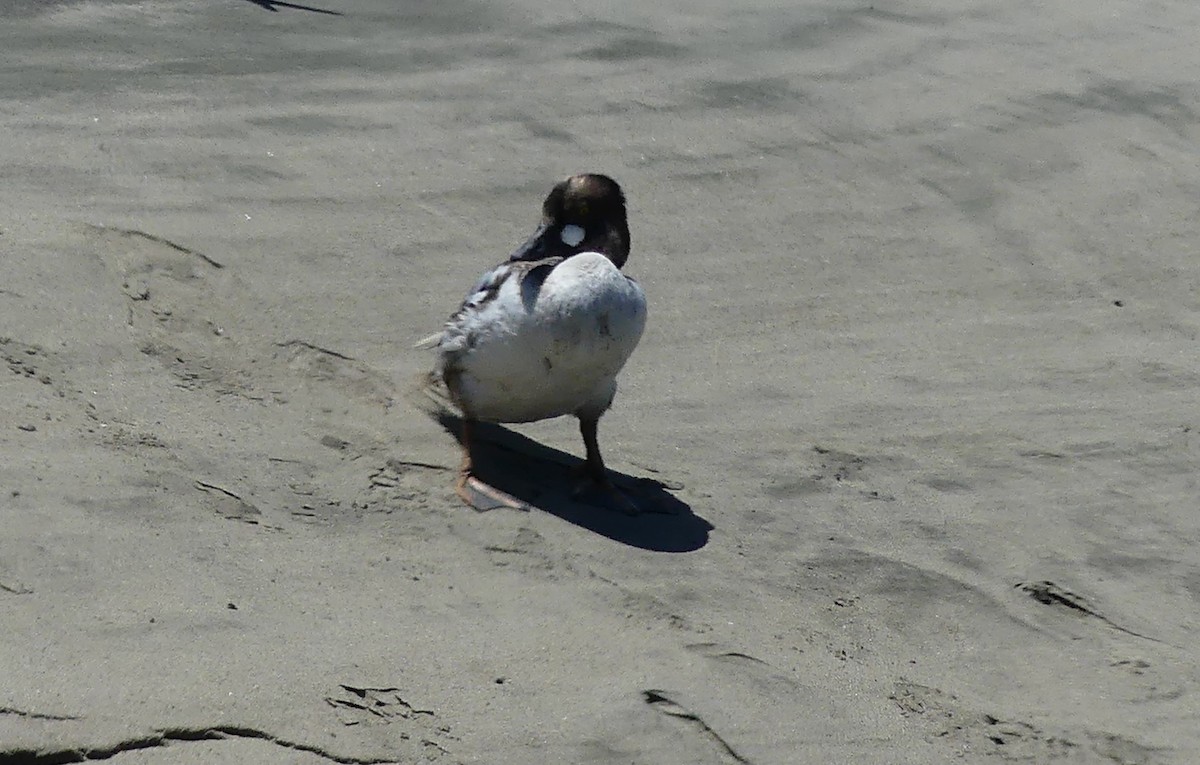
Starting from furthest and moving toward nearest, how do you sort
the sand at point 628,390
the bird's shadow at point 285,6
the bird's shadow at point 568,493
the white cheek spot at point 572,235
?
the bird's shadow at point 285,6
the white cheek spot at point 572,235
the bird's shadow at point 568,493
the sand at point 628,390

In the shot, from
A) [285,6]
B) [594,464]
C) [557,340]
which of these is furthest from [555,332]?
[285,6]

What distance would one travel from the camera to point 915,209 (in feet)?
27.6

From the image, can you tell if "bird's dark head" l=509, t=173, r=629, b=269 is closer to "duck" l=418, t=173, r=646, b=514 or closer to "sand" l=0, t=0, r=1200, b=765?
"duck" l=418, t=173, r=646, b=514

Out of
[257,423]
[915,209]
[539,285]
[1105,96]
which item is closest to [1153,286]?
[915,209]

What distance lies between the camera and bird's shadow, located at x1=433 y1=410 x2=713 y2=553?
5.36 meters

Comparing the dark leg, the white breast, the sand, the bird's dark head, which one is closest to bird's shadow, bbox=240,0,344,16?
the sand

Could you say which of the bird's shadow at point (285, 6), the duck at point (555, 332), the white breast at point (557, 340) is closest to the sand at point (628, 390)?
the bird's shadow at point (285, 6)

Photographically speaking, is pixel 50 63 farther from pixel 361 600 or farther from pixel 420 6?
pixel 361 600

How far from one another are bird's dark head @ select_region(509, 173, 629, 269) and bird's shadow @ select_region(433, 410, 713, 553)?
26.2 inches

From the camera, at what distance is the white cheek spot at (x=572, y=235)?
5.82m

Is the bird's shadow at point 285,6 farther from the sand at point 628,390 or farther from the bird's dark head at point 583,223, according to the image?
the bird's dark head at point 583,223

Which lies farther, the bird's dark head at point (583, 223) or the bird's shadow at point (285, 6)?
the bird's shadow at point (285, 6)

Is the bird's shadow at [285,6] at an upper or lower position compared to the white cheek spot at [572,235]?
upper

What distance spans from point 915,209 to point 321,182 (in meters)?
2.82
